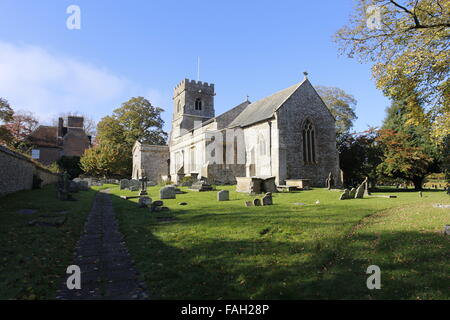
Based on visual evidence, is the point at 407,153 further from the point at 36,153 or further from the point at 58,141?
the point at 58,141

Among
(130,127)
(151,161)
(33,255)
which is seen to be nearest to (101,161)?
(151,161)

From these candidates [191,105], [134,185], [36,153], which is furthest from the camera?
[191,105]

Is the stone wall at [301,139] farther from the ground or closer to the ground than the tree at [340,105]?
closer to the ground

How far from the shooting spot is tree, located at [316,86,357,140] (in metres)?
38.2

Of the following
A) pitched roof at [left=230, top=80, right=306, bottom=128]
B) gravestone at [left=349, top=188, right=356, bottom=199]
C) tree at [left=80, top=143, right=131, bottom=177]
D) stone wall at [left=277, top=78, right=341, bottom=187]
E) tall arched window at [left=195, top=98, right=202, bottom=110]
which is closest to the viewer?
gravestone at [left=349, top=188, right=356, bottom=199]

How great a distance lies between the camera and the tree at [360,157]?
24.3 metres

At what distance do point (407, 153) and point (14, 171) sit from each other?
25897mm

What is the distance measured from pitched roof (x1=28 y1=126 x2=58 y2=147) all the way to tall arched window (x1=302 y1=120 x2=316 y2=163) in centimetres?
3873

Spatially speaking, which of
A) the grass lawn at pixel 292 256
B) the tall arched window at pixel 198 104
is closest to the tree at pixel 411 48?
the grass lawn at pixel 292 256

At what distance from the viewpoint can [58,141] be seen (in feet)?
147

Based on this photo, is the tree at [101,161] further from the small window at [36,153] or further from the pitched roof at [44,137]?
the pitched roof at [44,137]

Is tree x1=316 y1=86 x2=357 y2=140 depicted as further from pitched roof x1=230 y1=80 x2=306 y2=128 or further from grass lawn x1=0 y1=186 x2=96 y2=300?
grass lawn x1=0 y1=186 x2=96 y2=300

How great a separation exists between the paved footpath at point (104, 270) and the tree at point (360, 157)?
23.3 meters

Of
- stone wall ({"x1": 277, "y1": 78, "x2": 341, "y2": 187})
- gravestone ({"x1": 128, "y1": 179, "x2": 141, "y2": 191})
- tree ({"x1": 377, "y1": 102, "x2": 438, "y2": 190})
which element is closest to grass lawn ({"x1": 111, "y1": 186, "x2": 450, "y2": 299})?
stone wall ({"x1": 277, "y1": 78, "x2": 341, "y2": 187})
